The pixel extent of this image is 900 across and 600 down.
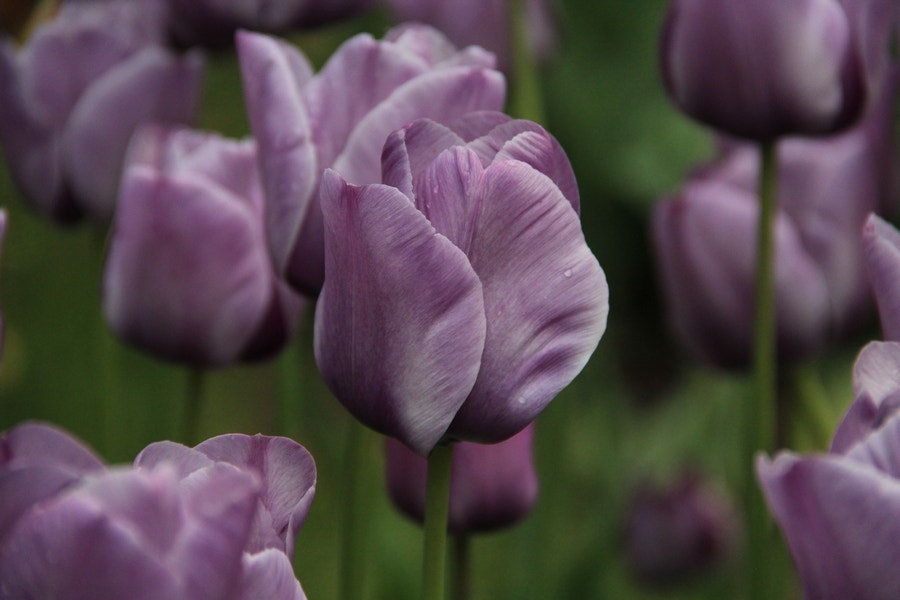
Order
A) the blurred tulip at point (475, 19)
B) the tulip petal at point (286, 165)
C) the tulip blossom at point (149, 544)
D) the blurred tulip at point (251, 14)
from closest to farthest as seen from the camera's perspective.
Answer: the tulip blossom at point (149, 544) < the tulip petal at point (286, 165) < the blurred tulip at point (251, 14) < the blurred tulip at point (475, 19)

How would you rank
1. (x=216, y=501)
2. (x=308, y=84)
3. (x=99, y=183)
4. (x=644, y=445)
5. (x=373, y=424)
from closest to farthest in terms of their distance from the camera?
(x=216, y=501), (x=373, y=424), (x=308, y=84), (x=99, y=183), (x=644, y=445)

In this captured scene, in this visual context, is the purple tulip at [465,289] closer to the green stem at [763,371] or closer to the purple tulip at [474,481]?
the purple tulip at [474,481]

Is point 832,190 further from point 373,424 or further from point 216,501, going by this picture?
point 216,501

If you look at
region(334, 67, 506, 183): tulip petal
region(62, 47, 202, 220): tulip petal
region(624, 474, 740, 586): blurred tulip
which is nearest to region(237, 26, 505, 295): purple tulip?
region(334, 67, 506, 183): tulip petal

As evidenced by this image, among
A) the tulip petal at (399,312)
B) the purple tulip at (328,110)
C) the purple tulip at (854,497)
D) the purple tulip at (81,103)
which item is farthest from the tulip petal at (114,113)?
the purple tulip at (854,497)

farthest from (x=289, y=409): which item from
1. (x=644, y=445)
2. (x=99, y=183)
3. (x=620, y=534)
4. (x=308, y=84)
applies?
(x=644, y=445)

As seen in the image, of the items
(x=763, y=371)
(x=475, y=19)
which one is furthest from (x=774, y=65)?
(x=475, y=19)

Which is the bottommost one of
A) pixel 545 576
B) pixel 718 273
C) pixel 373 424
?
pixel 545 576
